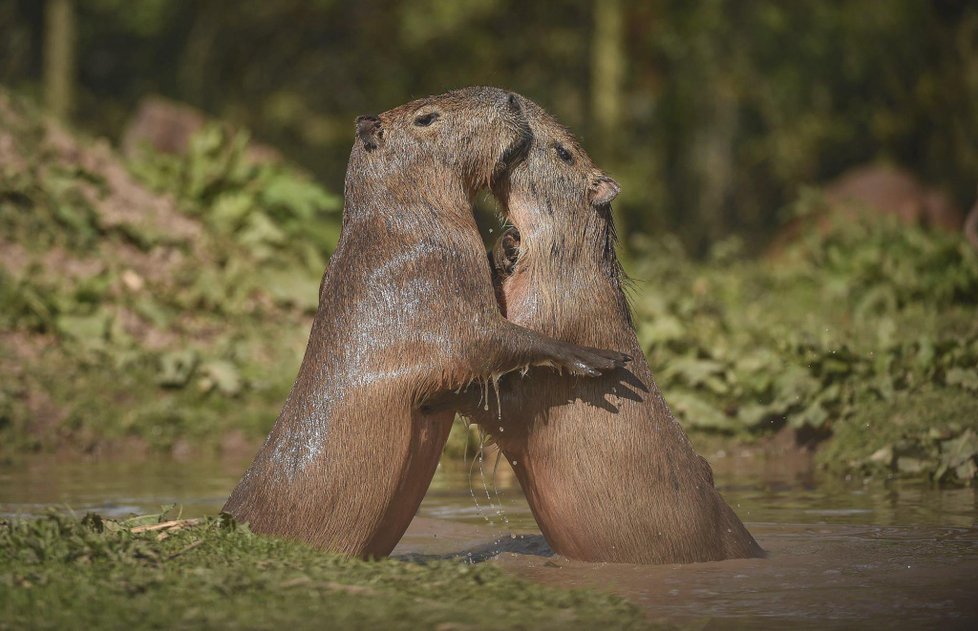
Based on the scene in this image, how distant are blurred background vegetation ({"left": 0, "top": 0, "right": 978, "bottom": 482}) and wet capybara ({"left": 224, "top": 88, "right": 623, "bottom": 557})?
5.83ft

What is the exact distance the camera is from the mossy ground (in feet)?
11.5

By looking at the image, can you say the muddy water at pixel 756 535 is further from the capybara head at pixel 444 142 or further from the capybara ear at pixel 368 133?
the capybara ear at pixel 368 133

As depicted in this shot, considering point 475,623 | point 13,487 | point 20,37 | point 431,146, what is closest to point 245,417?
point 13,487

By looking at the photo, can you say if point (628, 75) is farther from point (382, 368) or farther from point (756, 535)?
point (382, 368)

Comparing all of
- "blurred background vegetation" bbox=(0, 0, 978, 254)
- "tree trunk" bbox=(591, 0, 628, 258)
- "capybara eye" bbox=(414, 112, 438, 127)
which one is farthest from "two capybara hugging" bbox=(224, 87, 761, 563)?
"tree trunk" bbox=(591, 0, 628, 258)

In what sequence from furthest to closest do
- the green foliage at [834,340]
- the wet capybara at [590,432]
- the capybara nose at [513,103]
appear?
the green foliage at [834,340] < the capybara nose at [513,103] < the wet capybara at [590,432]

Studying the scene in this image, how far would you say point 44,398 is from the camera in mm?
9070

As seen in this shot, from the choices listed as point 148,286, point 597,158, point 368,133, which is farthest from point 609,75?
point 368,133

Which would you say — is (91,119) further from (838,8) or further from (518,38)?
(838,8)

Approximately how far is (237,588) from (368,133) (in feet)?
5.48

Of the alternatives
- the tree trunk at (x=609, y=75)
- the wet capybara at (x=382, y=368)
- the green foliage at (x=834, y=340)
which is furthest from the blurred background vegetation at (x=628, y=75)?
the wet capybara at (x=382, y=368)

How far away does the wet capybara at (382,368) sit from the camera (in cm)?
423

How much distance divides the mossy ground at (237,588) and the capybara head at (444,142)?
130 centimetres

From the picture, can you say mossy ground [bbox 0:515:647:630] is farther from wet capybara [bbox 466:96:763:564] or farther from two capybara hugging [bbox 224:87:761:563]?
wet capybara [bbox 466:96:763:564]
